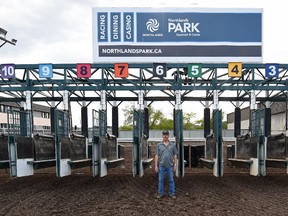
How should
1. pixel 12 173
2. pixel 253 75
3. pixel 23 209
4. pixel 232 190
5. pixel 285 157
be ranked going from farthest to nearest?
pixel 253 75, pixel 285 157, pixel 232 190, pixel 12 173, pixel 23 209

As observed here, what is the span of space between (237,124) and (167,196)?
455cm

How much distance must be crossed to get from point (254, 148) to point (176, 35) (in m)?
4.54

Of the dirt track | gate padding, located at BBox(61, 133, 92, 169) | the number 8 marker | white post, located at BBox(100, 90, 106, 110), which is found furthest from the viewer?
the number 8 marker

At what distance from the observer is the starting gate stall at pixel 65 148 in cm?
663

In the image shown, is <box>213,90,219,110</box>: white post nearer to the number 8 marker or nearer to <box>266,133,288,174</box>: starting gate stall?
<box>266,133,288,174</box>: starting gate stall

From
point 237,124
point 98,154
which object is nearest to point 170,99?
point 237,124

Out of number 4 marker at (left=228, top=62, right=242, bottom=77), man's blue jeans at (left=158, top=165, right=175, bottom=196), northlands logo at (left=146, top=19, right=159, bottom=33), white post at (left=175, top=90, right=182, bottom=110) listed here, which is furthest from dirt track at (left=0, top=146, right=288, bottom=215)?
northlands logo at (left=146, top=19, right=159, bottom=33)

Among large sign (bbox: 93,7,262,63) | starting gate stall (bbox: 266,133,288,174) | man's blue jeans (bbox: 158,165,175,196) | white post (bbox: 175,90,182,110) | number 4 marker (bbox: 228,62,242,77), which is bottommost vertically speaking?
man's blue jeans (bbox: 158,165,175,196)

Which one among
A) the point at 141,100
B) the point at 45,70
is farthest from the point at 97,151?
the point at 45,70

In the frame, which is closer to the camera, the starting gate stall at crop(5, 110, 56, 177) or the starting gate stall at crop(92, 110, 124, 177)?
the starting gate stall at crop(5, 110, 56, 177)

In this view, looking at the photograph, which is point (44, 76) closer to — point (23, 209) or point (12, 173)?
point (12, 173)

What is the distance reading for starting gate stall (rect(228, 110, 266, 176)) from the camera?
693 cm

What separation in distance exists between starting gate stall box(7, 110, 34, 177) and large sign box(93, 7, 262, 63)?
3744 mm

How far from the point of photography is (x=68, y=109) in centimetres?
916
